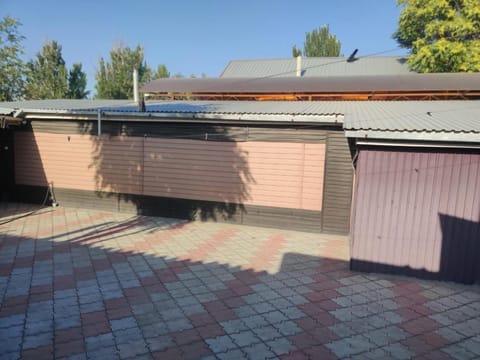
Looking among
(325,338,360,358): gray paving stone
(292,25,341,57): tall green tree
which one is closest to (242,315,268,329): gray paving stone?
(325,338,360,358): gray paving stone

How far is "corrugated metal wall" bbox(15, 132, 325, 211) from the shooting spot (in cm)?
777

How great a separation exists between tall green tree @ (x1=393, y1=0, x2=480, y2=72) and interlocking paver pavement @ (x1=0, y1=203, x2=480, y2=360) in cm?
1137

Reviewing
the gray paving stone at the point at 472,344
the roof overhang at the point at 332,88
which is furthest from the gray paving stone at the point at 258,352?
the roof overhang at the point at 332,88

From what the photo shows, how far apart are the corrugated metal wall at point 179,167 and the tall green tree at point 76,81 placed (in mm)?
20266

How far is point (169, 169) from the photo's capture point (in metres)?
8.61

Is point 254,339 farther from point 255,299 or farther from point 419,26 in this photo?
point 419,26

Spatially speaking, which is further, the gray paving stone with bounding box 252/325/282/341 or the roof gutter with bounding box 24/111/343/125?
the roof gutter with bounding box 24/111/343/125

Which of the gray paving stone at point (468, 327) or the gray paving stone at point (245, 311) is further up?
the gray paving stone at point (468, 327)

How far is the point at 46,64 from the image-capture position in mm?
26641

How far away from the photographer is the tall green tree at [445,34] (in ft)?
42.3

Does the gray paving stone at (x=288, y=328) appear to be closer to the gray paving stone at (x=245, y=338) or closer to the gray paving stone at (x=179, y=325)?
the gray paving stone at (x=245, y=338)

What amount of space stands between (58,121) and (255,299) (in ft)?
26.4

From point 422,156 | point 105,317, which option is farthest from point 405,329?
point 105,317

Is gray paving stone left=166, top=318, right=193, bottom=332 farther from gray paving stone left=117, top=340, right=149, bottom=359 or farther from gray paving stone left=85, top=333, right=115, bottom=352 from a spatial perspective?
gray paving stone left=85, top=333, right=115, bottom=352
